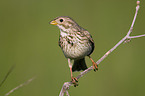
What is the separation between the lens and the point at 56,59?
23.5 ft

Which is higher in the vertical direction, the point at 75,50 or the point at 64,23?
the point at 64,23

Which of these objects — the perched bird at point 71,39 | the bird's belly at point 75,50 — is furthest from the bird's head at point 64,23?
the bird's belly at point 75,50

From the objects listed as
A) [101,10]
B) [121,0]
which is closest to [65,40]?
[101,10]

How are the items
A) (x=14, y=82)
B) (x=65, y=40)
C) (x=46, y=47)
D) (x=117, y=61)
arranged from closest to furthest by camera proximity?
(x=65, y=40), (x=14, y=82), (x=117, y=61), (x=46, y=47)

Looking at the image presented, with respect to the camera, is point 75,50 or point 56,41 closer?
point 75,50

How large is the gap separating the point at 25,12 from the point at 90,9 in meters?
1.79

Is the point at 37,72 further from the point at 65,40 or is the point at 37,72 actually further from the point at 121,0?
the point at 121,0

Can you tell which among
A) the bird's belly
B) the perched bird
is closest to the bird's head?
the perched bird

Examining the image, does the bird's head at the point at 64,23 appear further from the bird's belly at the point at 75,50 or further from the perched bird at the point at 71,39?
the bird's belly at the point at 75,50

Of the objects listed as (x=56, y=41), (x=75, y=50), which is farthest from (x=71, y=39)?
(x=56, y=41)

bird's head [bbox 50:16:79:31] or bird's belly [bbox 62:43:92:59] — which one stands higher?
bird's head [bbox 50:16:79:31]

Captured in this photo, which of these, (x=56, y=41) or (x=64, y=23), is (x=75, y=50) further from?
(x=56, y=41)

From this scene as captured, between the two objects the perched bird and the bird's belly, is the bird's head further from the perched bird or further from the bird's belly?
the bird's belly

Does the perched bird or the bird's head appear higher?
the bird's head
